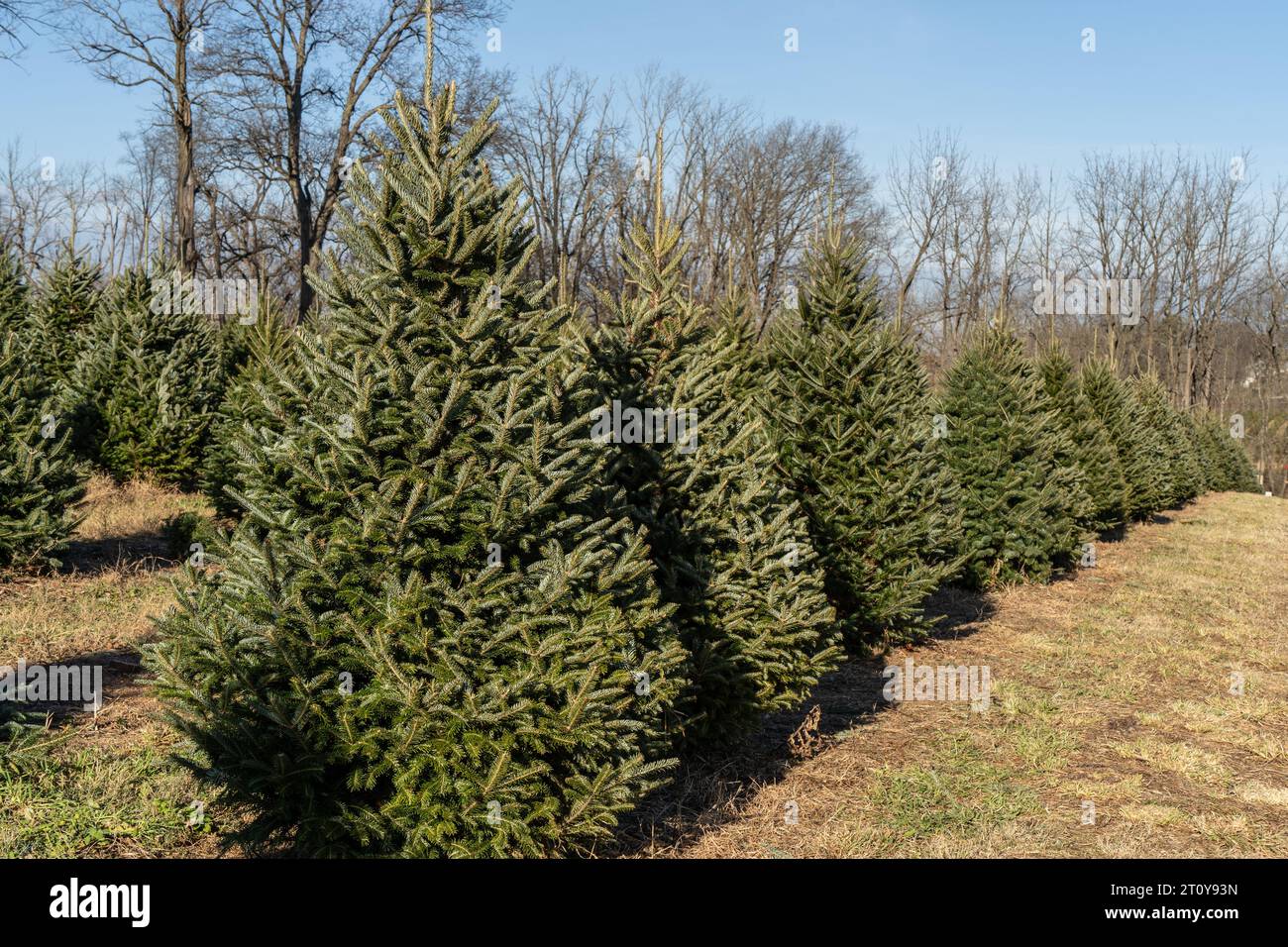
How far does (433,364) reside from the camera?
144 inches

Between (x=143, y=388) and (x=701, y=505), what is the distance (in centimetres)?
1009

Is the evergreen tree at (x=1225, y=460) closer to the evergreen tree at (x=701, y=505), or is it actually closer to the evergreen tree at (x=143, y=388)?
the evergreen tree at (x=143, y=388)

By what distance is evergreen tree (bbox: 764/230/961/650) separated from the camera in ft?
26.9

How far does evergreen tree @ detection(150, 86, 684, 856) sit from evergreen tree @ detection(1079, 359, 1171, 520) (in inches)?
682

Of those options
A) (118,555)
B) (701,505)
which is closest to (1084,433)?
(701,505)

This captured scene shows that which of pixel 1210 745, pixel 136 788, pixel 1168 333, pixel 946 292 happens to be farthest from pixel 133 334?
pixel 1168 333

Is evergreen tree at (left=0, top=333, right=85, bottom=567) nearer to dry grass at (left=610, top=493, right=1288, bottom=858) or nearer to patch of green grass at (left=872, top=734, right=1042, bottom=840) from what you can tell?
dry grass at (left=610, top=493, right=1288, bottom=858)

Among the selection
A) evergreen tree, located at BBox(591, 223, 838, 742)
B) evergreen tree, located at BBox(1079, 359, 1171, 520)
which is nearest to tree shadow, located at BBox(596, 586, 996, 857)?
evergreen tree, located at BBox(591, 223, 838, 742)

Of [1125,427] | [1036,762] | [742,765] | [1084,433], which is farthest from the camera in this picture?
[1125,427]

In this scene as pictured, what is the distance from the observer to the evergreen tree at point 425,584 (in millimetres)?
3285

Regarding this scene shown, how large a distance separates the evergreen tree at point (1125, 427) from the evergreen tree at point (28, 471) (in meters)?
17.7

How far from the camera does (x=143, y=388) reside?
12375 mm

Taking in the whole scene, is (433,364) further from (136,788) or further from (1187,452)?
(1187,452)

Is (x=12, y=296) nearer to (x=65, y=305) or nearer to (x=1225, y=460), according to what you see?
(x=65, y=305)
